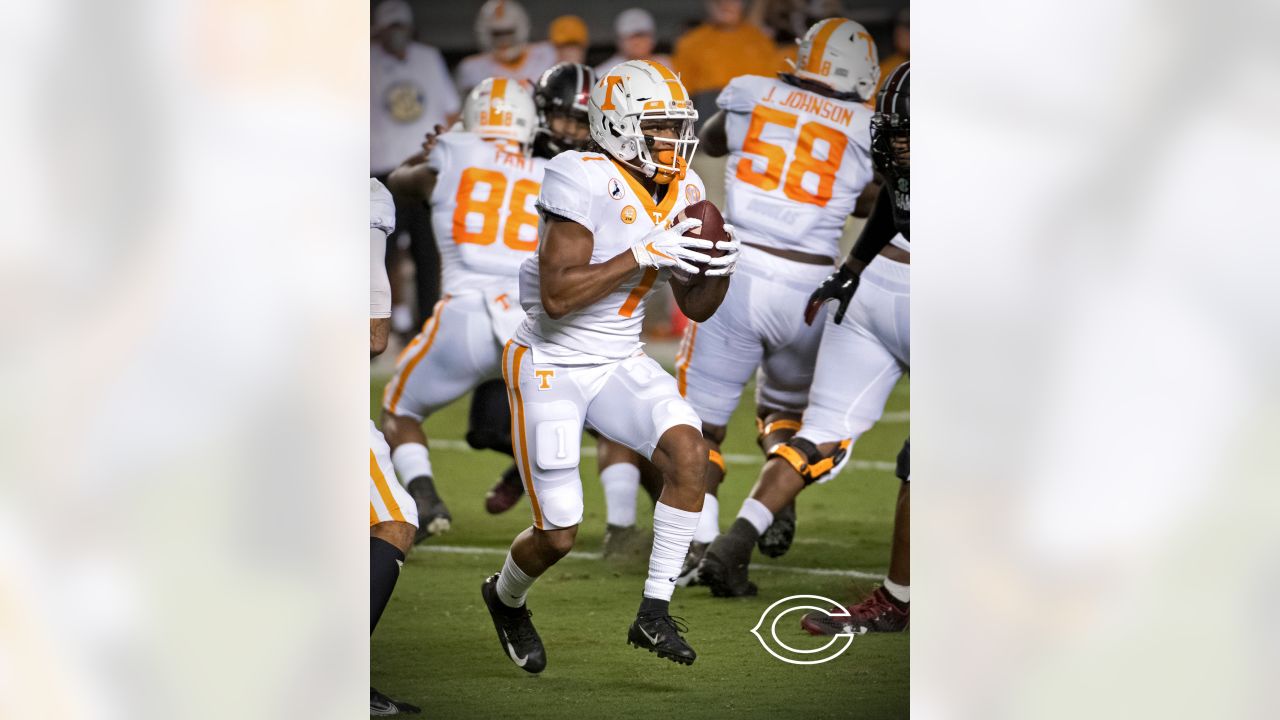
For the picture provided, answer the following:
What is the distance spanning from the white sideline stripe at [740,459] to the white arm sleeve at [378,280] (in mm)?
3398

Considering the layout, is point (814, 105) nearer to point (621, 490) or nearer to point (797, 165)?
point (797, 165)

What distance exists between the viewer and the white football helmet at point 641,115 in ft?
13.5

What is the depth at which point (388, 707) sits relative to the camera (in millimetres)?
4051

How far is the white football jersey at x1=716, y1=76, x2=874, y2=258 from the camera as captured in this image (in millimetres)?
5621

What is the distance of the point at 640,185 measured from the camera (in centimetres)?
423

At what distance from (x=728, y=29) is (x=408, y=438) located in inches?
214

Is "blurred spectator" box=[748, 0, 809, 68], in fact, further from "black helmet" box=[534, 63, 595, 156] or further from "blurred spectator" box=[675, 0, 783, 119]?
"black helmet" box=[534, 63, 595, 156]

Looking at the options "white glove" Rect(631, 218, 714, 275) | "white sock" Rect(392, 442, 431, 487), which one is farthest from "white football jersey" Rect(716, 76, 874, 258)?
"white glove" Rect(631, 218, 714, 275)

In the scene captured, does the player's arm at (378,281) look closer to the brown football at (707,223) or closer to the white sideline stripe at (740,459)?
the brown football at (707,223)

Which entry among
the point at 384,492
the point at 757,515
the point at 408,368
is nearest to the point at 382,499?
the point at 384,492
